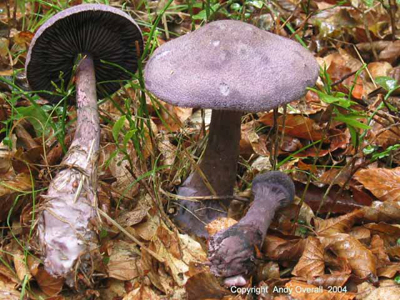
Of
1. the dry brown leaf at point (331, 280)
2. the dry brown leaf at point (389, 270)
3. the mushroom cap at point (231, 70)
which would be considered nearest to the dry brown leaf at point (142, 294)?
the dry brown leaf at point (331, 280)

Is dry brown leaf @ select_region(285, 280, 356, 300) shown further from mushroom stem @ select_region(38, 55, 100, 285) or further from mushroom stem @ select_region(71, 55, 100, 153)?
mushroom stem @ select_region(71, 55, 100, 153)

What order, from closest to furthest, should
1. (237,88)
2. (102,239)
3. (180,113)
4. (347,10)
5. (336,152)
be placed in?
1. (237,88)
2. (102,239)
3. (336,152)
4. (180,113)
5. (347,10)

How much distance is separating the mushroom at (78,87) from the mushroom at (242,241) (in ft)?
1.60

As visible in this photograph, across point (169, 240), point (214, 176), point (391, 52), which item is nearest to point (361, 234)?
point (214, 176)

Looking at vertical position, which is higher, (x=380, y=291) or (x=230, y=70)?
(x=230, y=70)

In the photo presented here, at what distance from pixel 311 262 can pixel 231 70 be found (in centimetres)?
84

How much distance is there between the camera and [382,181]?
221cm

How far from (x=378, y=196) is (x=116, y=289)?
4.26 ft

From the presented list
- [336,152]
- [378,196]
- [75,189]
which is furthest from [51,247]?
[336,152]

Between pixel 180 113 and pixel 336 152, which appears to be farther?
pixel 180 113

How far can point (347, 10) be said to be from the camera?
3635 mm

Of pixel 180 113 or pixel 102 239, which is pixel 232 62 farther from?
pixel 180 113

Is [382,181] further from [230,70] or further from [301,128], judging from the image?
[230,70]

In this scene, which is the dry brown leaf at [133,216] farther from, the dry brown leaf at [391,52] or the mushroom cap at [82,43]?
the dry brown leaf at [391,52]
